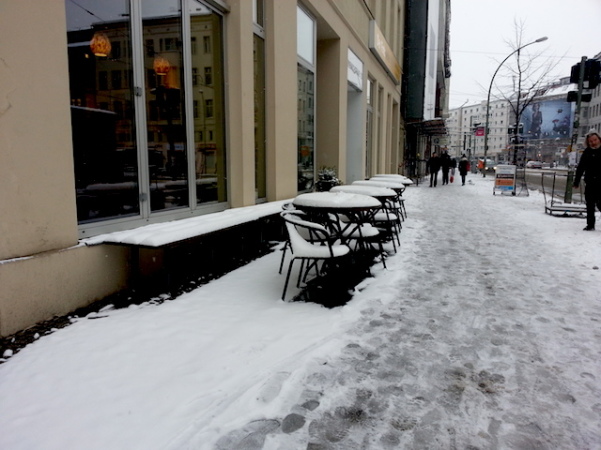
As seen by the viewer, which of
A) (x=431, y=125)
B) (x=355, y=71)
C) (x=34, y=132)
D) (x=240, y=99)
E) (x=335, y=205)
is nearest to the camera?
(x=34, y=132)

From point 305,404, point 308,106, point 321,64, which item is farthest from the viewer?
point 321,64

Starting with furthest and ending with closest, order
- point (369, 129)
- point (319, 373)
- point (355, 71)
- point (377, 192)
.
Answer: point (369, 129), point (355, 71), point (377, 192), point (319, 373)

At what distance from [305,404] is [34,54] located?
3165mm

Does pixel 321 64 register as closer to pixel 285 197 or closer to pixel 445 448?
pixel 285 197

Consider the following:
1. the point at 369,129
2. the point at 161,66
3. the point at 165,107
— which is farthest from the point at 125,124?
the point at 369,129

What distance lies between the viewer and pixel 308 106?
9961 mm

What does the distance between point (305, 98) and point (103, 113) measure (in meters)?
5.79

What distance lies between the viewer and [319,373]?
2.89 m

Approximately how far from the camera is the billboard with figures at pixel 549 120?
8219 cm

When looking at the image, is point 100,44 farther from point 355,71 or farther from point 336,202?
point 355,71

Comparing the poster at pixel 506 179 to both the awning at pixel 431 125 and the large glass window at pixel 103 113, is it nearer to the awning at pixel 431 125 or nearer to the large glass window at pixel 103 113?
the awning at pixel 431 125

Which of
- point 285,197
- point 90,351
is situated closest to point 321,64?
point 285,197

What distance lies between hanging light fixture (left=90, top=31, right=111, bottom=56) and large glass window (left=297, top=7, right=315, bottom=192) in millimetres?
4945

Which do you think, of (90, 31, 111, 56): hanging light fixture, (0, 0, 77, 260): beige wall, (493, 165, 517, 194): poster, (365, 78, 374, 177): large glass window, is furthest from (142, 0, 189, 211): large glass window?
(493, 165, 517, 194): poster
